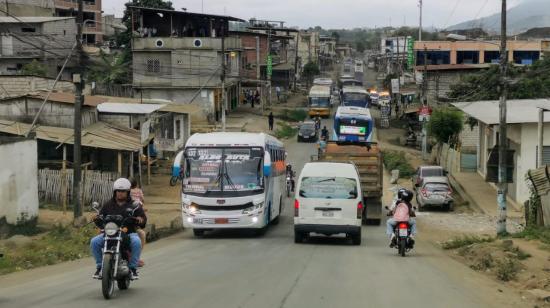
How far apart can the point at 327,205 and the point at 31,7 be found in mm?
71728

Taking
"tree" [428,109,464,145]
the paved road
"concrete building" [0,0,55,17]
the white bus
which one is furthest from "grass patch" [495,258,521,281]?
"concrete building" [0,0,55,17]

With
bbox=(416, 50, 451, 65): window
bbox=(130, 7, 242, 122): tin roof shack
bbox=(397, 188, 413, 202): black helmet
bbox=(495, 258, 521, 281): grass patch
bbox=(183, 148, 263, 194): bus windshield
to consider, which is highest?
bbox=(416, 50, 451, 65): window

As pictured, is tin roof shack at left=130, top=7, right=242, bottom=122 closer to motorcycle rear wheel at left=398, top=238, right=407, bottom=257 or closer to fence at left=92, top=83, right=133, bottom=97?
fence at left=92, top=83, right=133, bottom=97

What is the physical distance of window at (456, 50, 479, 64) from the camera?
10369 centimetres

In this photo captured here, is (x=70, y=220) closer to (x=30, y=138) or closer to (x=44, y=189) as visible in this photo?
(x=30, y=138)

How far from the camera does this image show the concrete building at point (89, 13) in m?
89.5

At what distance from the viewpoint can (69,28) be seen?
71.7 metres

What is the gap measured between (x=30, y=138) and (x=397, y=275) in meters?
14.4

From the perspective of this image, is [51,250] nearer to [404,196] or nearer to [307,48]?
[404,196]

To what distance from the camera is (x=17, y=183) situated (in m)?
22.8

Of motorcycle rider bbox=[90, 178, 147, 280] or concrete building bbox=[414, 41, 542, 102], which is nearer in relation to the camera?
motorcycle rider bbox=[90, 178, 147, 280]

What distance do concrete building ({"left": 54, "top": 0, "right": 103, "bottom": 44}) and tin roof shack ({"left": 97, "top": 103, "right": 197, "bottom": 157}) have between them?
39.8 meters

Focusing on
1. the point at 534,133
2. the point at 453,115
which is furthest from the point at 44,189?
the point at 453,115

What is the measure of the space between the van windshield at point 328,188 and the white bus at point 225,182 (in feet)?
5.40
